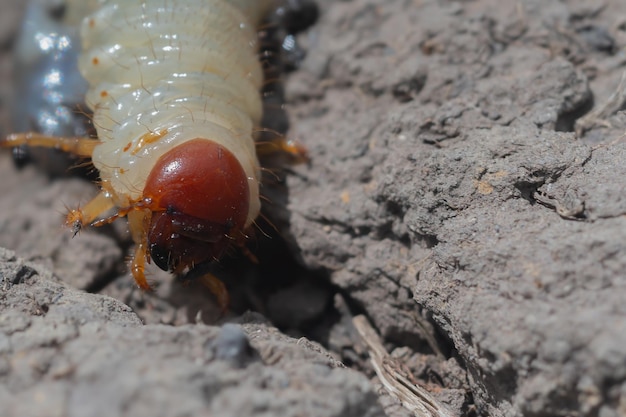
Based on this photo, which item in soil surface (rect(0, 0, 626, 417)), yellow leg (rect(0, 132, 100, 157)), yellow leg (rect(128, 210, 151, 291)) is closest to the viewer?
soil surface (rect(0, 0, 626, 417))

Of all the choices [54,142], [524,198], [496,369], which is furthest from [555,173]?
[54,142]

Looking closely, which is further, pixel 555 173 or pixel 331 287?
pixel 331 287

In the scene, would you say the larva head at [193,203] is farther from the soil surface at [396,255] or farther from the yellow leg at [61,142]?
the yellow leg at [61,142]

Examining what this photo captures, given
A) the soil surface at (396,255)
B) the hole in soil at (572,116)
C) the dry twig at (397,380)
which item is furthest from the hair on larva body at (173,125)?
the hole in soil at (572,116)

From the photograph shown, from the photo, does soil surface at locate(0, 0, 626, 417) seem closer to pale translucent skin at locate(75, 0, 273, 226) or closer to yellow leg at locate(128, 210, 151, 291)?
yellow leg at locate(128, 210, 151, 291)

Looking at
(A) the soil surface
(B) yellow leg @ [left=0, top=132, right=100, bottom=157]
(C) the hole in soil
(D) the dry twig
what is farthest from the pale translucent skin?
(C) the hole in soil

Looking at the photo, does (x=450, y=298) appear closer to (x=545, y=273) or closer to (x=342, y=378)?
(x=545, y=273)
